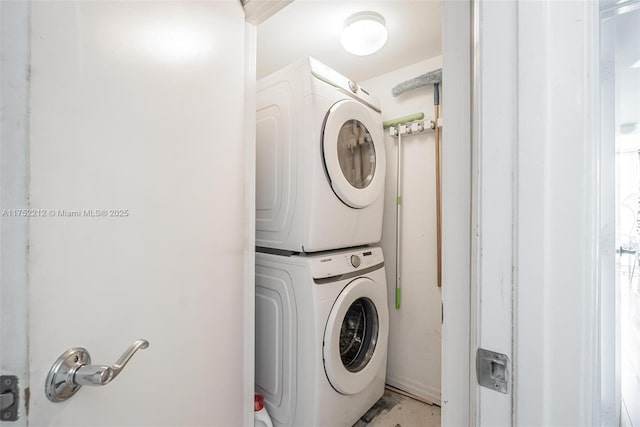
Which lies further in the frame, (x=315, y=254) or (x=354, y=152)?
(x=354, y=152)

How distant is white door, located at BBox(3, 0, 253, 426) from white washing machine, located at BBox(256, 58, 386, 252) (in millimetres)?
410

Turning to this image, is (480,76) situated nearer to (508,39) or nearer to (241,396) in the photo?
(508,39)

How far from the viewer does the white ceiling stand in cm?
139

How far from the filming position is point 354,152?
1.65 m

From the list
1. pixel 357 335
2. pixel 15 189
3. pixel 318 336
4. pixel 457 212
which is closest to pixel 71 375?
pixel 15 189

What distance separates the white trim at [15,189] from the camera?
0.44m

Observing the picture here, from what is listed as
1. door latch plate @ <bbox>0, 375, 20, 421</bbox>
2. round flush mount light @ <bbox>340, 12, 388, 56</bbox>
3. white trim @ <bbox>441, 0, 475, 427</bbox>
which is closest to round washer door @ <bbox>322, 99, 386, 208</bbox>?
round flush mount light @ <bbox>340, 12, 388, 56</bbox>

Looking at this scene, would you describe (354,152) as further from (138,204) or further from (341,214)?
(138,204)

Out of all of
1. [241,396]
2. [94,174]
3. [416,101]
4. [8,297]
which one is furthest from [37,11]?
[416,101]

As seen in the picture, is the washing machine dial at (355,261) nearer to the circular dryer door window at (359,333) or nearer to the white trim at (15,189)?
the circular dryer door window at (359,333)

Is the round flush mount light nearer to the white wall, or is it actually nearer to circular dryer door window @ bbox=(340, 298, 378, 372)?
the white wall

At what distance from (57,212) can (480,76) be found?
0.77m

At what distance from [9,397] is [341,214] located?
49.1 inches

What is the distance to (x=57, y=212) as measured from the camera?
1.69 feet
